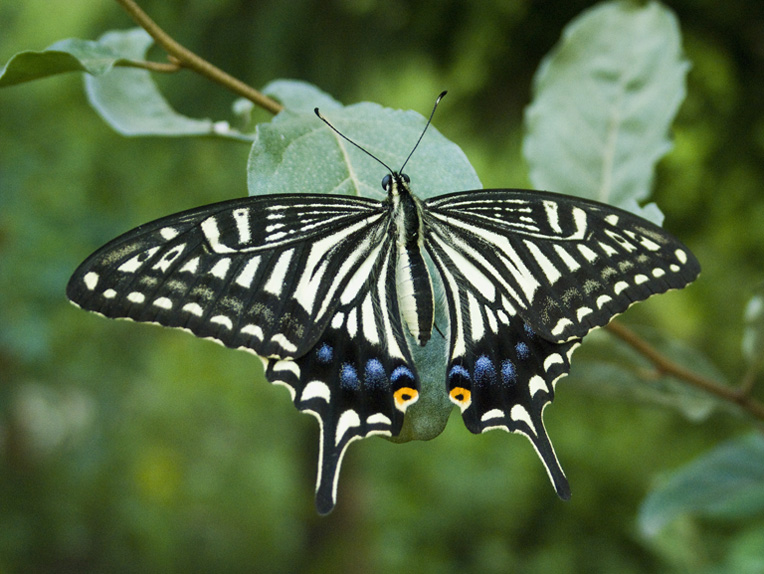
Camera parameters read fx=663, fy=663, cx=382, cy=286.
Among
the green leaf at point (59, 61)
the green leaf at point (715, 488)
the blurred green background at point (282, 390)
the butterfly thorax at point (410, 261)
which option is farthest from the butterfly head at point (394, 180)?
the green leaf at point (715, 488)

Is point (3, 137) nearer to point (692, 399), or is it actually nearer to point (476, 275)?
point (476, 275)

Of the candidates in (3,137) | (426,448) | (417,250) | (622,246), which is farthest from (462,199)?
(426,448)

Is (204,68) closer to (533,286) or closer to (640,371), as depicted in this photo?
(533,286)

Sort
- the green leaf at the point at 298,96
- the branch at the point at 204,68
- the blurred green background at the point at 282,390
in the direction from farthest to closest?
the blurred green background at the point at 282,390 < the green leaf at the point at 298,96 < the branch at the point at 204,68

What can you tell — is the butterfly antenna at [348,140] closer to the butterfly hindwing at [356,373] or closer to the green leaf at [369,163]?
the green leaf at [369,163]

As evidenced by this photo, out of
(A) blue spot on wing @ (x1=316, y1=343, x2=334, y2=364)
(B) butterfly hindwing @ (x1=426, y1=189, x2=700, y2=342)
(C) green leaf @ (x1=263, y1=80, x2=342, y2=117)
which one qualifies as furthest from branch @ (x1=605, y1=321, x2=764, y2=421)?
(C) green leaf @ (x1=263, y1=80, x2=342, y2=117)

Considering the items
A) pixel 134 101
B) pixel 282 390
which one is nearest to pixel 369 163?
pixel 134 101

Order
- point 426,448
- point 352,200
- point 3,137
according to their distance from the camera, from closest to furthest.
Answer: point 352,200 < point 3,137 < point 426,448

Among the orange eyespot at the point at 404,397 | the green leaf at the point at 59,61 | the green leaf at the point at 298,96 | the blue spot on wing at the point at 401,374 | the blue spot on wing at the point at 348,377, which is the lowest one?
the orange eyespot at the point at 404,397
